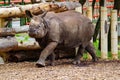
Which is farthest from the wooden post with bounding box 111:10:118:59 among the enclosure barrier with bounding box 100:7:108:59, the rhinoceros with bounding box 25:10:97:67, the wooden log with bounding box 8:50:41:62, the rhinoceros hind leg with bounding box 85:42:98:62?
the wooden log with bounding box 8:50:41:62

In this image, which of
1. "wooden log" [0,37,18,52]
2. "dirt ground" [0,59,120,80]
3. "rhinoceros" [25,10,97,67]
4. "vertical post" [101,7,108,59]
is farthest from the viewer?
"vertical post" [101,7,108,59]

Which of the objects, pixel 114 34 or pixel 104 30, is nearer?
pixel 104 30

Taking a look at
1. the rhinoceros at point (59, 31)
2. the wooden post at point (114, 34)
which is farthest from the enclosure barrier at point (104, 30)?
the rhinoceros at point (59, 31)

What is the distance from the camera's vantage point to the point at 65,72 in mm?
7578

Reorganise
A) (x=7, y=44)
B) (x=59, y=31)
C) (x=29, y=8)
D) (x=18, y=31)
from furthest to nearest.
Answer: (x=18, y=31) → (x=29, y=8) → (x=7, y=44) → (x=59, y=31)

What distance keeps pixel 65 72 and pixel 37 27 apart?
42.8 inches

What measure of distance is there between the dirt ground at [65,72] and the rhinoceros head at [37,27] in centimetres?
61

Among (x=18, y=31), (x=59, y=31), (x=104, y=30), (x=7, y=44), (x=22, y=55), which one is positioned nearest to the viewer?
(x=59, y=31)

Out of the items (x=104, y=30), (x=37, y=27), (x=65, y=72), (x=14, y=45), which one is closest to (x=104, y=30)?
(x=104, y=30)

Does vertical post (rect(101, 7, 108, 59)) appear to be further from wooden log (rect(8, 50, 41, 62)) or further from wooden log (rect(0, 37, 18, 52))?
wooden log (rect(0, 37, 18, 52))

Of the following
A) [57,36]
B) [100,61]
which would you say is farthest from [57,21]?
[100,61]

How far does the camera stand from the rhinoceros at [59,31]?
8.26 meters

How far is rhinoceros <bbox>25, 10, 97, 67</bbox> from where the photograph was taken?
325 inches

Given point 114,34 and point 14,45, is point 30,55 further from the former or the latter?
point 114,34
